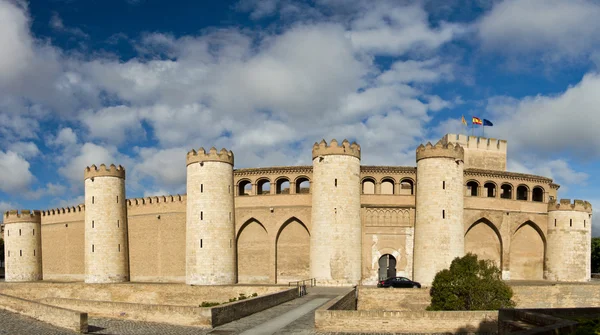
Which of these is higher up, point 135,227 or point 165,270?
point 135,227

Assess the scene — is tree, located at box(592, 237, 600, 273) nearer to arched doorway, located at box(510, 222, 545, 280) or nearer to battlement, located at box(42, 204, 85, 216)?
arched doorway, located at box(510, 222, 545, 280)

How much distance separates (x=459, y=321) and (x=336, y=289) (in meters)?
10.2

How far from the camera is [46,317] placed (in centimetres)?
1967

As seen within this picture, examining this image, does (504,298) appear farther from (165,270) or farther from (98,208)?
(98,208)

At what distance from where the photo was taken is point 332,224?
89.1ft

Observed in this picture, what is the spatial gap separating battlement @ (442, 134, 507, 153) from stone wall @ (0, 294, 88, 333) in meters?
27.0

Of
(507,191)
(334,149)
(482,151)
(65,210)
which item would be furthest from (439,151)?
(65,210)

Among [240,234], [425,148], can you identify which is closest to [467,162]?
[425,148]

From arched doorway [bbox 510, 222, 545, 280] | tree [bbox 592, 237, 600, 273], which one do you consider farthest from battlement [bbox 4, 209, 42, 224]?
tree [bbox 592, 237, 600, 273]

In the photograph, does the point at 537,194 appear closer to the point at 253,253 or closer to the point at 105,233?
the point at 253,253

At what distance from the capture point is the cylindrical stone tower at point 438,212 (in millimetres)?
27062

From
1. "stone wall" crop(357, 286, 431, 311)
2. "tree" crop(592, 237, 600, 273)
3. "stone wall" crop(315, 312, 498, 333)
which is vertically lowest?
"tree" crop(592, 237, 600, 273)

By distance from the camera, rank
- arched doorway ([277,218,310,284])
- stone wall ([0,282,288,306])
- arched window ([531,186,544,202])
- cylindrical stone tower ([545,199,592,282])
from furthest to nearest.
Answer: arched window ([531,186,544,202]), cylindrical stone tower ([545,199,592,282]), arched doorway ([277,218,310,284]), stone wall ([0,282,288,306])

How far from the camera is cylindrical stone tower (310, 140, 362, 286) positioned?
27.0 m
